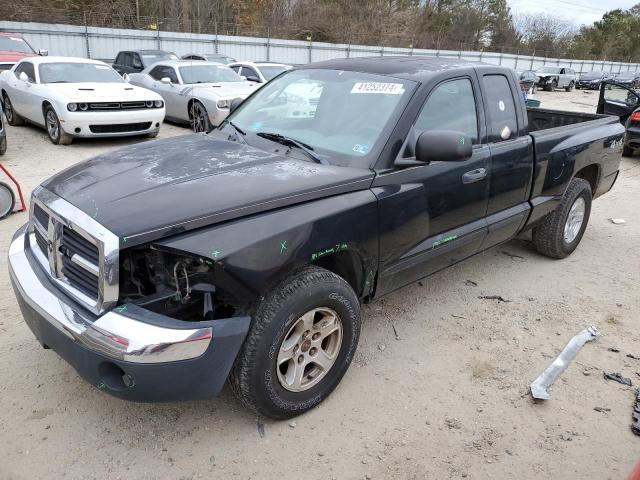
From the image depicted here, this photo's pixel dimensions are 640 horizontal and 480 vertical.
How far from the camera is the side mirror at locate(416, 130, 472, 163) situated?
291cm

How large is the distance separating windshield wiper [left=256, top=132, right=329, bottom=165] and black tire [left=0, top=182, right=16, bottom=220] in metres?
3.53

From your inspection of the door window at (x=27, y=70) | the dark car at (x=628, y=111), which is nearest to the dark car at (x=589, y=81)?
the dark car at (x=628, y=111)

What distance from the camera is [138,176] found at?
107 inches

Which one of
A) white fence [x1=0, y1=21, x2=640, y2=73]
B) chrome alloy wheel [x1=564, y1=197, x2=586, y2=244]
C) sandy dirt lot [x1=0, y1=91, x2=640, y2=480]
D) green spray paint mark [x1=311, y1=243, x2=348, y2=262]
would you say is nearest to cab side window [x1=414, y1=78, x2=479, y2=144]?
green spray paint mark [x1=311, y1=243, x2=348, y2=262]

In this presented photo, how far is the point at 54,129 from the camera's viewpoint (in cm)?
929

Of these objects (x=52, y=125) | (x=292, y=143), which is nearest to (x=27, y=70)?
(x=52, y=125)

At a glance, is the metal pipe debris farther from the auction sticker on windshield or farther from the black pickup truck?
the auction sticker on windshield

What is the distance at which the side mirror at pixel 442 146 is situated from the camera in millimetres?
2906

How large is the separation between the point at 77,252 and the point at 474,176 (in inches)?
101

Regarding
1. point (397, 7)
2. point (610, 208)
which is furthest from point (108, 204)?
point (397, 7)

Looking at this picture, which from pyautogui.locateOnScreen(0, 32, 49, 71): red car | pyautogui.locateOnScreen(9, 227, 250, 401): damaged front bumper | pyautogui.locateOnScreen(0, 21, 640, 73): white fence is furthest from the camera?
pyautogui.locateOnScreen(0, 21, 640, 73): white fence

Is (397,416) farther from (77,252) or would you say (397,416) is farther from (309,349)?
(77,252)

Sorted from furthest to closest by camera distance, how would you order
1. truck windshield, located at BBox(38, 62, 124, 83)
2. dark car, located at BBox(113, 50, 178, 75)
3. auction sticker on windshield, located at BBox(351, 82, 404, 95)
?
1. dark car, located at BBox(113, 50, 178, 75)
2. truck windshield, located at BBox(38, 62, 124, 83)
3. auction sticker on windshield, located at BBox(351, 82, 404, 95)

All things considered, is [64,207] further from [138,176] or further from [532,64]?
[532,64]
